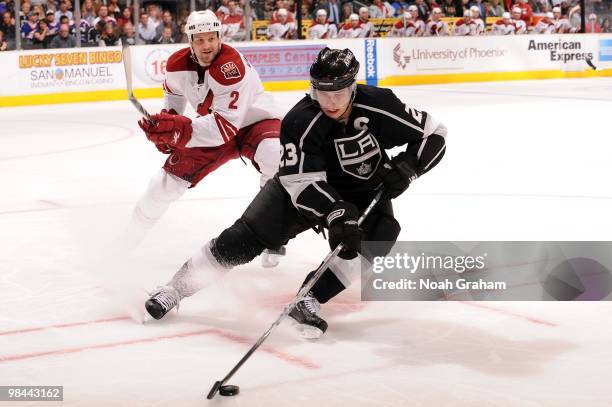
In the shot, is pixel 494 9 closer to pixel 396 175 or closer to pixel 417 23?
pixel 417 23

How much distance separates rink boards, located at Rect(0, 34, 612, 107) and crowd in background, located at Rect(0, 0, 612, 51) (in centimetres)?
24

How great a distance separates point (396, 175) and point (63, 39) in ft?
31.3

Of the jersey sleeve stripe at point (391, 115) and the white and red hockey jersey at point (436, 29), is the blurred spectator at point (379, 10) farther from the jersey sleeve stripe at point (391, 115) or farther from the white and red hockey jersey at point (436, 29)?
the jersey sleeve stripe at point (391, 115)

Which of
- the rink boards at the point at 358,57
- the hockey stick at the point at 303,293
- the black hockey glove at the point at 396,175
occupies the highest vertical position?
the black hockey glove at the point at 396,175

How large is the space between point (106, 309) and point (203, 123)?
84 centimetres

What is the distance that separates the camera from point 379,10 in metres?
15.5

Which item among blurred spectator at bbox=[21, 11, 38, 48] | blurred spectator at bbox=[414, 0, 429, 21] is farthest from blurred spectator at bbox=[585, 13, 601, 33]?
blurred spectator at bbox=[21, 11, 38, 48]

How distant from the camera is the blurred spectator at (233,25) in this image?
43.3 ft

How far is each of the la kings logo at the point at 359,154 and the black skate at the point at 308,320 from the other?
476mm

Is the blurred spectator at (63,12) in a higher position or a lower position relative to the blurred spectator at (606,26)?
higher

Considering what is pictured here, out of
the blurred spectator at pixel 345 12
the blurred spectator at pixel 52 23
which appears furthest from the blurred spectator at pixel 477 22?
the blurred spectator at pixel 52 23

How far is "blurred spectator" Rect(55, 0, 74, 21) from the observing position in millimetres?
12156

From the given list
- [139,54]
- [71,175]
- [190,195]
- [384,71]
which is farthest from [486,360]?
[384,71]

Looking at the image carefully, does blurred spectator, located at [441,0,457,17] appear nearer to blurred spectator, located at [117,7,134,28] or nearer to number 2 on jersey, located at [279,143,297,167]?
blurred spectator, located at [117,7,134,28]
